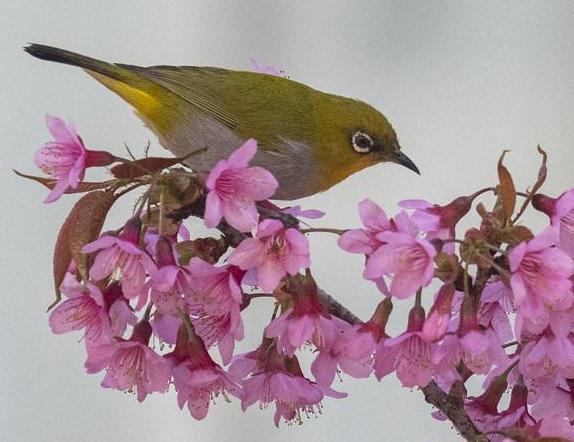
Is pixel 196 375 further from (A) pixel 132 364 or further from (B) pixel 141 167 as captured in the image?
(B) pixel 141 167

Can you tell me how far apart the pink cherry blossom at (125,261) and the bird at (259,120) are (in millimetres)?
370

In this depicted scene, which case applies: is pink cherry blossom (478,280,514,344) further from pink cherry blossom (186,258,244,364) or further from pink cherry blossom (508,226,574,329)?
pink cherry blossom (186,258,244,364)

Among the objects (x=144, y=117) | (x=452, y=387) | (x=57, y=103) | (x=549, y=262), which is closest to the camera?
(x=549, y=262)

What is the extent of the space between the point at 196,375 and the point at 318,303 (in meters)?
0.13

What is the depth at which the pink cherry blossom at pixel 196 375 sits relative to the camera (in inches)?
31.4

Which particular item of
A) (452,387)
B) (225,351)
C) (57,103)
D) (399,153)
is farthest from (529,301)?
(57,103)

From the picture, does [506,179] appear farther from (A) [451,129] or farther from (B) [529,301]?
(A) [451,129]

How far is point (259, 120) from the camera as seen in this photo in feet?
3.94

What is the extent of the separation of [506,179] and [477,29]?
181 centimetres

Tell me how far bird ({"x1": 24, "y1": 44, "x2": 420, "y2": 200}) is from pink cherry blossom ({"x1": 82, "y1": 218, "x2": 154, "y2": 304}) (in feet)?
1.21

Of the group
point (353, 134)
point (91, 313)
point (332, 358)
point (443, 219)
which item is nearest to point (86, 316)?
point (91, 313)

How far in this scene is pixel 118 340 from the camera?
2.54 ft

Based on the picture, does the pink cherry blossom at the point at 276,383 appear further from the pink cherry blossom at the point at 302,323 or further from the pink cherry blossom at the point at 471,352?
the pink cherry blossom at the point at 471,352

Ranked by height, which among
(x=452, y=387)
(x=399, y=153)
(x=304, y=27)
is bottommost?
(x=452, y=387)
